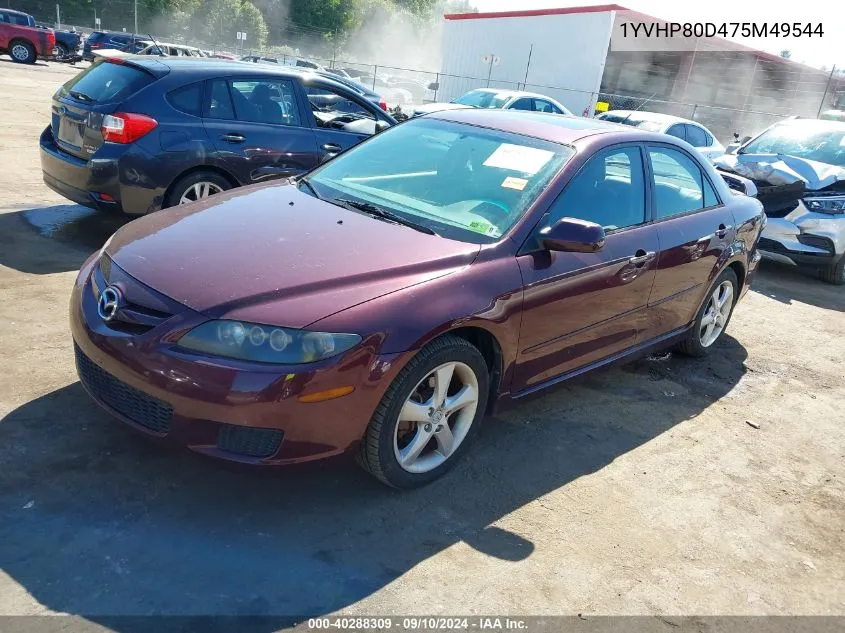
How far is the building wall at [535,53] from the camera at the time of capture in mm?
28000

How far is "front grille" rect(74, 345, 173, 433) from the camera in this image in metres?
2.71

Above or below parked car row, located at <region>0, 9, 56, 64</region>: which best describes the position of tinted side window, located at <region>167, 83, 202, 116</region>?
above

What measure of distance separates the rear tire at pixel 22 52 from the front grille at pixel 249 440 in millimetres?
29288

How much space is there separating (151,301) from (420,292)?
1.07m

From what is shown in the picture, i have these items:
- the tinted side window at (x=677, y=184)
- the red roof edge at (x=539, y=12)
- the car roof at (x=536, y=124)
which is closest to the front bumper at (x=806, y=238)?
the tinted side window at (x=677, y=184)

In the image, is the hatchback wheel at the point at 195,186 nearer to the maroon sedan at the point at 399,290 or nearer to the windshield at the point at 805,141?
the maroon sedan at the point at 399,290

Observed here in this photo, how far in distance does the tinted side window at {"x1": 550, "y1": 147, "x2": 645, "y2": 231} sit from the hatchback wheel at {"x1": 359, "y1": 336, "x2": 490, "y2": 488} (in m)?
0.94

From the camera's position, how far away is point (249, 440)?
2672mm

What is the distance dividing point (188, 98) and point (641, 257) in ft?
13.1

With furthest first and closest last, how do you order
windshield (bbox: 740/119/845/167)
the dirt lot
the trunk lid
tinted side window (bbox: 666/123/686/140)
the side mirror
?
1. tinted side window (bbox: 666/123/686/140)
2. windshield (bbox: 740/119/845/167)
3. the trunk lid
4. the side mirror
5. the dirt lot

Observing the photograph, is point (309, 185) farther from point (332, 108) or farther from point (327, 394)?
point (332, 108)

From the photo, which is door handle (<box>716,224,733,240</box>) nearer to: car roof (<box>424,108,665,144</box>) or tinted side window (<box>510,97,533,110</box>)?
car roof (<box>424,108,665,144</box>)

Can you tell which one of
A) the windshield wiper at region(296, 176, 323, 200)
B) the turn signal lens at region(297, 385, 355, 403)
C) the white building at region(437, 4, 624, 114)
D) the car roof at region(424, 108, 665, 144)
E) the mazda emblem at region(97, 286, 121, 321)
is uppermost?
the white building at region(437, 4, 624, 114)

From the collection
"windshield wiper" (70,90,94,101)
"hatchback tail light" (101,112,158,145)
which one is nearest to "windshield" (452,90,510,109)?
"windshield wiper" (70,90,94,101)
